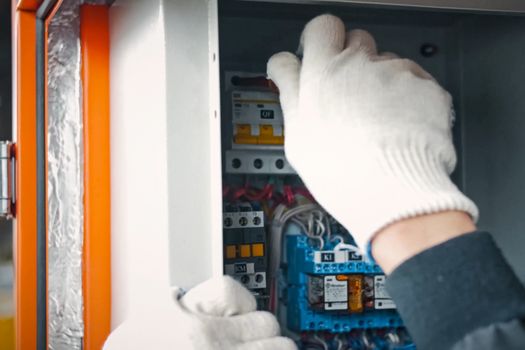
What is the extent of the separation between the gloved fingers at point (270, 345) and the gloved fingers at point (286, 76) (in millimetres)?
362

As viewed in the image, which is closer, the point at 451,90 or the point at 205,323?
the point at 205,323

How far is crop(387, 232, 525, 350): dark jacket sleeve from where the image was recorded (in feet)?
2.40

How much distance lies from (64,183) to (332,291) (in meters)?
0.65

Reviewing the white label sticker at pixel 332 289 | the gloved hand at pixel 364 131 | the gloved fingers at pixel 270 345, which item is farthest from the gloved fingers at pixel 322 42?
the white label sticker at pixel 332 289

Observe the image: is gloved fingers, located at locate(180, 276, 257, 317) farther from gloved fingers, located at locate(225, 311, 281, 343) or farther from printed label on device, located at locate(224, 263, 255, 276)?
printed label on device, located at locate(224, 263, 255, 276)

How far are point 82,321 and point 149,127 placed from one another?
1.62 feet

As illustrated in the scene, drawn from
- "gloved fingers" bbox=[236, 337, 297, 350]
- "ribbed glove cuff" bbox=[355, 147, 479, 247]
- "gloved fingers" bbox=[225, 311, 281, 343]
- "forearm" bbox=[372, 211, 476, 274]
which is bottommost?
"gloved fingers" bbox=[236, 337, 297, 350]

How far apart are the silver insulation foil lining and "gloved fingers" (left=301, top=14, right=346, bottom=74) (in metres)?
0.55

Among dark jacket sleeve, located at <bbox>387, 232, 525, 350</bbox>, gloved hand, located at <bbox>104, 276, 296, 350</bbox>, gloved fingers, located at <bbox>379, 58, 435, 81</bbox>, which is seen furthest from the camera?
gloved fingers, located at <bbox>379, 58, 435, 81</bbox>

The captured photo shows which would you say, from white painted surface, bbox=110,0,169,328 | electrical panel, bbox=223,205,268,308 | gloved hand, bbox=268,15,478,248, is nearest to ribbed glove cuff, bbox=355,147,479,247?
gloved hand, bbox=268,15,478,248

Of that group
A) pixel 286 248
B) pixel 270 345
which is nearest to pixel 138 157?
pixel 270 345

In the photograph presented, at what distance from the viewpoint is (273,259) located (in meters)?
1.54

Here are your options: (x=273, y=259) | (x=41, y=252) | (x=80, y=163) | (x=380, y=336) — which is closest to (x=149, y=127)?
(x=80, y=163)

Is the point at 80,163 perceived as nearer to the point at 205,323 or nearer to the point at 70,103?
the point at 70,103
